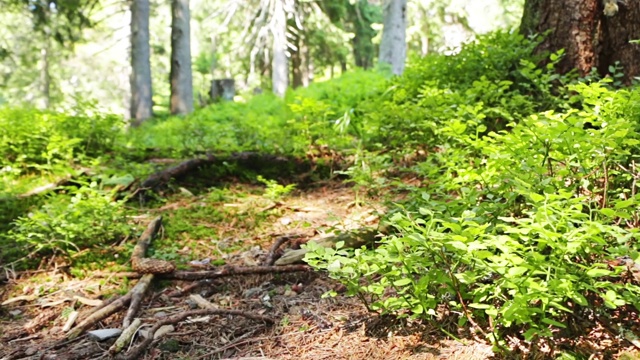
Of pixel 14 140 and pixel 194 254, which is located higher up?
pixel 14 140

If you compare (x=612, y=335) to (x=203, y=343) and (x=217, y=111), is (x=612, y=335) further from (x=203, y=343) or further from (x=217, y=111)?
(x=217, y=111)

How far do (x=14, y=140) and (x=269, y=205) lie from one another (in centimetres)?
307

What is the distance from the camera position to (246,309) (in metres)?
2.70

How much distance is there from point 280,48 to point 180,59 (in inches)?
132

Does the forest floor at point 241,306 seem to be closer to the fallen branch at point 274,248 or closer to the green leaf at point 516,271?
the fallen branch at point 274,248

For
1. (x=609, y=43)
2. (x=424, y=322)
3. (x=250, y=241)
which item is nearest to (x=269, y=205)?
(x=250, y=241)

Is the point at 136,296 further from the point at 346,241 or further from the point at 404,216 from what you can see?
the point at 404,216

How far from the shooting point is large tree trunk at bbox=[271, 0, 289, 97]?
14469 millimetres

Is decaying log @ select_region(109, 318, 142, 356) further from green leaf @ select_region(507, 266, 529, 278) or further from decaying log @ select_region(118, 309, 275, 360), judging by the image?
green leaf @ select_region(507, 266, 529, 278)

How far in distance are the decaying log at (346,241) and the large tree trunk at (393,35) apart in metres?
9.59

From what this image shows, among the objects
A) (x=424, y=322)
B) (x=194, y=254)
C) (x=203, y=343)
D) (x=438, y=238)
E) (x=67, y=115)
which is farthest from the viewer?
(x=67, y=115)

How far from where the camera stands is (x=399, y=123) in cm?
445

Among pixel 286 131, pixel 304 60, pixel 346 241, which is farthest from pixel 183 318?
pixel 304 60

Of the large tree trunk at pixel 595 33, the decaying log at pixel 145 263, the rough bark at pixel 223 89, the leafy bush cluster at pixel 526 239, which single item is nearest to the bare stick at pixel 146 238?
the decaying log at pixel 145 263
